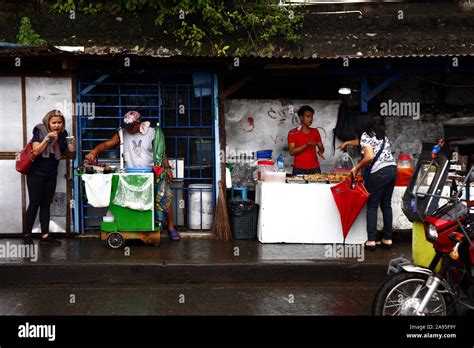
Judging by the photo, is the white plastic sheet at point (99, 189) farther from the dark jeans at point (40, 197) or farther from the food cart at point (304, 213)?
the food cart at point (304, 213)

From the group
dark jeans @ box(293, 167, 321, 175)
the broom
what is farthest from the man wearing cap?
dark jeans @ box(293, 167, 321, 175)

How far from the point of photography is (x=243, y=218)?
9.00m

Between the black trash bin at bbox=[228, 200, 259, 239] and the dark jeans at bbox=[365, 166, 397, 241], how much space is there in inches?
70.1

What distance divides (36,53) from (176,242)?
11.3 ft

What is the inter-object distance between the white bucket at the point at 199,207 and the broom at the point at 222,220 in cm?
38

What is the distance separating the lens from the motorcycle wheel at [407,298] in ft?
16.1

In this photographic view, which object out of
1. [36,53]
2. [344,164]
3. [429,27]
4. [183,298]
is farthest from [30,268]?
[429,27]

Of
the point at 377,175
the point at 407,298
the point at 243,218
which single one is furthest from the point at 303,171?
the point at 407,298

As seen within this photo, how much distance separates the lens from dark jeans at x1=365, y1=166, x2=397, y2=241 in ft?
27.2

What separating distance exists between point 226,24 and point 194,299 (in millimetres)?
4642

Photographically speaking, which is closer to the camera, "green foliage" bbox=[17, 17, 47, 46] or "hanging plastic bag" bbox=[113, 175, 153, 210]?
"hanging plastic bag" bbox=[113, 175, 153, 210]

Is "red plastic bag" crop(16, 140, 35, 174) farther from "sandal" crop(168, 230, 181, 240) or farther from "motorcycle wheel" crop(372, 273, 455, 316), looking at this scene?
"motorcycle wheel" crop(372, 273, 455, 316)

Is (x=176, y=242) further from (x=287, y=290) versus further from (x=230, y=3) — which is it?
(x=230, y=3)

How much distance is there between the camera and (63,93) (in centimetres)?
908
